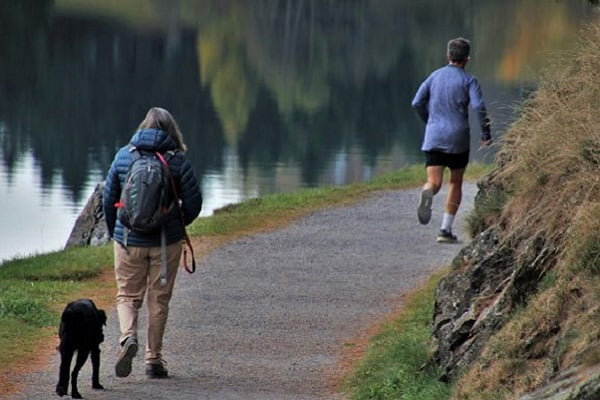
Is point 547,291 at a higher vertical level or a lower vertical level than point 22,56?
higher

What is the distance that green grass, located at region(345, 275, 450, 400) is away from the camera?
9.25 metres

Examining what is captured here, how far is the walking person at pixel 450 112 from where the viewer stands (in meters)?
15.0

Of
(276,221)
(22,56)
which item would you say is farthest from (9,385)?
(22,56)

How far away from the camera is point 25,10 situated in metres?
84.3

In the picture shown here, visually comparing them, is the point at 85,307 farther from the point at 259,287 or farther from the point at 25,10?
the point at 25,10

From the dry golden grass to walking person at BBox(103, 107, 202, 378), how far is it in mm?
2138

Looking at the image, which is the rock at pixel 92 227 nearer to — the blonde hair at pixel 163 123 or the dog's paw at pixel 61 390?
the blonde hair at pixel 163 123

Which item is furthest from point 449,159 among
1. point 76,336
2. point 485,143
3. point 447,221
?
point 76,336

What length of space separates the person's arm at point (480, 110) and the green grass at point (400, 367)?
6.58ft

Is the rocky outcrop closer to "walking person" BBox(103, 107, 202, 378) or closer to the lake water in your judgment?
"walking person" BBox(103, 107, 202, 378)

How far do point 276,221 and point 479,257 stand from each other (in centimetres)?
988

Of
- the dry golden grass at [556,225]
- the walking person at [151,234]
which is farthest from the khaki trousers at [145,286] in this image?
the dry golden grass at [556,225]

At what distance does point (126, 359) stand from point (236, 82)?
5099 cm

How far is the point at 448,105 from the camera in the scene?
15086mm
